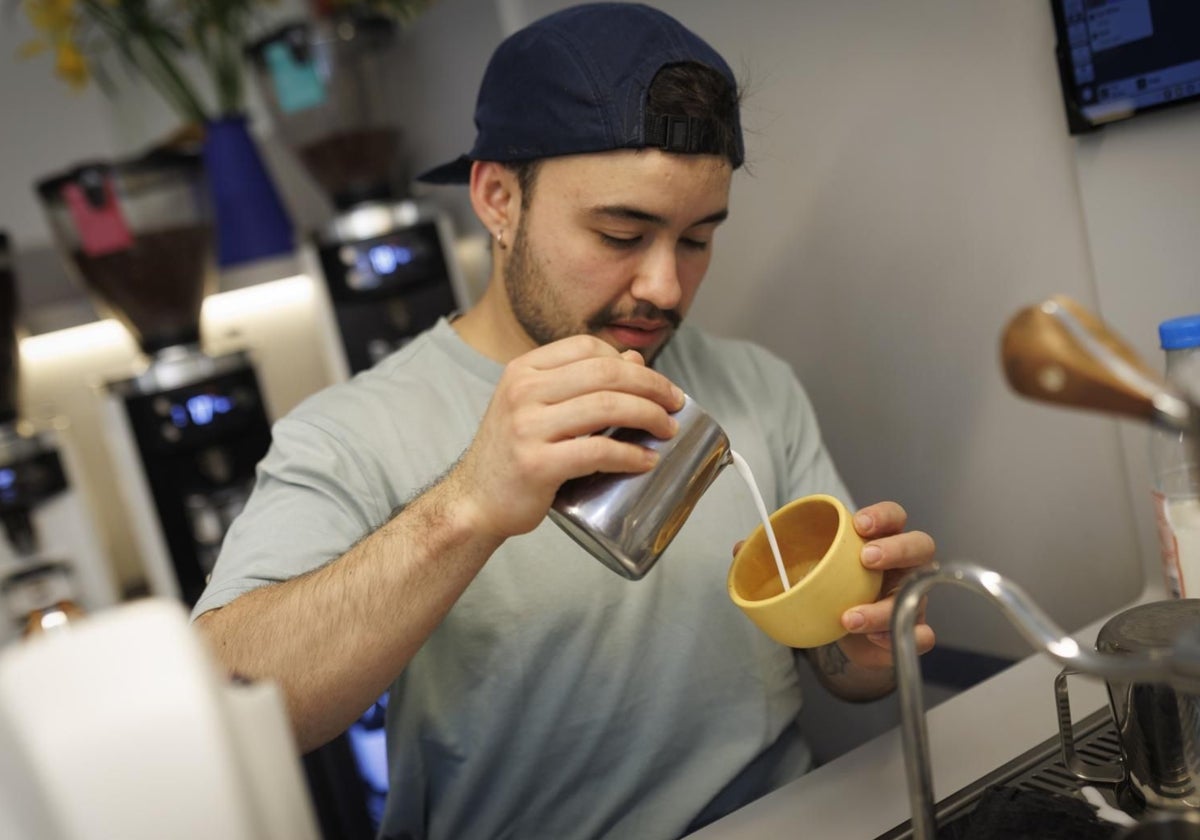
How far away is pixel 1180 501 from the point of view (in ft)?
3.20

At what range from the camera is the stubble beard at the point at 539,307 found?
1.15m

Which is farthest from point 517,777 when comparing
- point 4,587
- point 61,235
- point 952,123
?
point 61,235

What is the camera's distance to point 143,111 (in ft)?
8.27

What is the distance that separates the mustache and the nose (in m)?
0.01

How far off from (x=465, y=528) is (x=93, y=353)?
71.8 inches

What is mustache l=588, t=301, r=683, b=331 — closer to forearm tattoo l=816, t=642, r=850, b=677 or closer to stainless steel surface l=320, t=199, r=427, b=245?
forearm tattoo l=816, t=642, r=850, b=677

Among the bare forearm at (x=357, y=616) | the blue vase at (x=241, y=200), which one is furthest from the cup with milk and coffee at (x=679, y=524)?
the blue vase at (x=241, y=200)

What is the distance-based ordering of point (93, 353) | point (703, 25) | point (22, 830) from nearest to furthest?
point (22, 830)
point (703, 25)
point (93, 353)

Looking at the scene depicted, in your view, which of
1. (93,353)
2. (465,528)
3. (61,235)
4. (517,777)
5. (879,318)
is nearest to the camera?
(465,528)

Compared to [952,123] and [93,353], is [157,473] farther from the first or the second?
[952,123]

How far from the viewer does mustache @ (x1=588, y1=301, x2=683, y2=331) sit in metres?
1.14

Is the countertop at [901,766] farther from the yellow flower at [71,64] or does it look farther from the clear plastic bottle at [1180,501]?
the yellow flower at [71,64]

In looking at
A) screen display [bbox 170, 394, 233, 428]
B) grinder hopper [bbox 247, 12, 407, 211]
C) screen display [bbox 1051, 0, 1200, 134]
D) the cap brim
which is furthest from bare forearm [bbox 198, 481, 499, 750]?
grinder hopper [bbox 247, 12, 407, 211]

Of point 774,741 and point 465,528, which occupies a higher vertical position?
point 465,528
